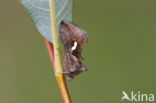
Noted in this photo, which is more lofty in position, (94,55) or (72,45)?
(72,45)

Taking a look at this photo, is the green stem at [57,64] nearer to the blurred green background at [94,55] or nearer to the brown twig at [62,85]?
the brown twig at [62,85]

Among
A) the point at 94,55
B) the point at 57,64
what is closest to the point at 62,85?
the point at 57,64

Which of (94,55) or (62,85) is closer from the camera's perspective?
(62,85)

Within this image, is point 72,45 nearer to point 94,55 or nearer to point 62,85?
point 62,85

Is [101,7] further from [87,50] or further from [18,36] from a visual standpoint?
[18,36]

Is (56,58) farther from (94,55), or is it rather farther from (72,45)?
(94,55)

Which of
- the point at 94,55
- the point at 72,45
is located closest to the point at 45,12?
the point at 72,45

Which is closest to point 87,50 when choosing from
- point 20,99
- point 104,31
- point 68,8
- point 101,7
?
point 104,31
